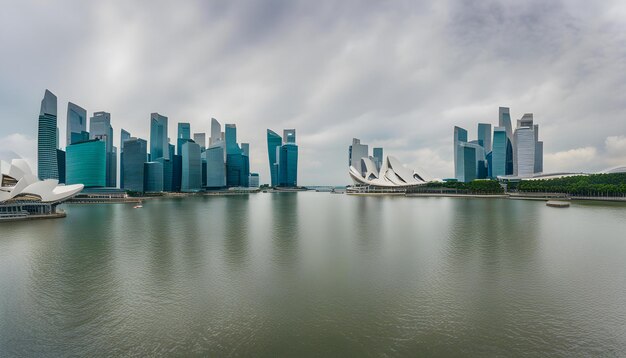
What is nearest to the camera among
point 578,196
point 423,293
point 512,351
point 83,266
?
point 512,351

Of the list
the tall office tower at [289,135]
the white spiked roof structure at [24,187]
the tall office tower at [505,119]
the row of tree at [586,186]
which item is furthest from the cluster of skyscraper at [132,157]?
the tall office tower at [505,119]

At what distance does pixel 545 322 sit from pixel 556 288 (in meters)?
3.78

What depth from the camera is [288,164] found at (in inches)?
6639

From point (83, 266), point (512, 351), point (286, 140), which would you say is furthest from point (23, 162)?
point (286, 140)

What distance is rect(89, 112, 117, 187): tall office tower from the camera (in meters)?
116

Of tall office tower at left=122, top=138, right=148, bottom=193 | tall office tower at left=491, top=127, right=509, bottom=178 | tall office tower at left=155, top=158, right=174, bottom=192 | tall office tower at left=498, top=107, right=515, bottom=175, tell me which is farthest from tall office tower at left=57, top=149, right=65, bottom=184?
tall office tower at left=498, top=107, right=515, bottom=175

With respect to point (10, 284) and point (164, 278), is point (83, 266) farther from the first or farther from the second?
point (164, 278)

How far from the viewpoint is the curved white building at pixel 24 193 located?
117ft

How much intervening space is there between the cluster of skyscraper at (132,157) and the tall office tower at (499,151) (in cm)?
12475

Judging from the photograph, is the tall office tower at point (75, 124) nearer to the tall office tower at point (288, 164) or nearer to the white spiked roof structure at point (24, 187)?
the white spiked roof structure at point (24, 187)

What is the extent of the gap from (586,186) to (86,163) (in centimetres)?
12621

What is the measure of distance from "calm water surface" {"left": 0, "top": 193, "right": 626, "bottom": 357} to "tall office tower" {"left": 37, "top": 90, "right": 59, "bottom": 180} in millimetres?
83736

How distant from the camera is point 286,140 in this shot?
181250mm

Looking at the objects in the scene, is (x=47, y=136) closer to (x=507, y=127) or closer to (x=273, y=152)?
(x=273, y=152)
